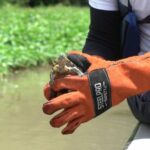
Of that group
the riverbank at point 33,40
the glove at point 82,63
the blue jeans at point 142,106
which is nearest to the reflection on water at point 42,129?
the riverbank at point 33,40

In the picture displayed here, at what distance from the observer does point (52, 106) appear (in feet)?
4.32

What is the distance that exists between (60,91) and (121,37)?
0.55 metres

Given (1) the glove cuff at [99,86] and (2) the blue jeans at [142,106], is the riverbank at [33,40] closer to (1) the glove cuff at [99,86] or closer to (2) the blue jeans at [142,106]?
(2) the blue jeans at [142,106]

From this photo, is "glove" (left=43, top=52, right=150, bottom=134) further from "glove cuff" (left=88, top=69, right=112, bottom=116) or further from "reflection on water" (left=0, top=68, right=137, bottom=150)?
"reflection on water" (left=0, top=68, right=137, bottom=150)

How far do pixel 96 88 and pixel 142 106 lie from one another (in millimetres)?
364

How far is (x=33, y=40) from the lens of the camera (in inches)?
267

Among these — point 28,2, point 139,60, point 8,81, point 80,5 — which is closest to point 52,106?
point 139,60

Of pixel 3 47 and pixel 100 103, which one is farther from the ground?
pixel 100 103

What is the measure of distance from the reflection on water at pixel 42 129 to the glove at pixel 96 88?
1715 mm

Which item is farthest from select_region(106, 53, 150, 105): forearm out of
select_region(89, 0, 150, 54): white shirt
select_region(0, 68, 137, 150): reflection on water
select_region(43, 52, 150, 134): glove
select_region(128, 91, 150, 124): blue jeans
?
select_region(0, 68, 137, 150): reflection on water

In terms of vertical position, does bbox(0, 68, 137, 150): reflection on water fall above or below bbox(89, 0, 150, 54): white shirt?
below

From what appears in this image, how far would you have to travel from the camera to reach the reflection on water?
10.5ft

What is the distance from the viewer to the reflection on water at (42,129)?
319 cm

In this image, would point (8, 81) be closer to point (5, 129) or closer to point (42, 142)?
point (5, 129)
